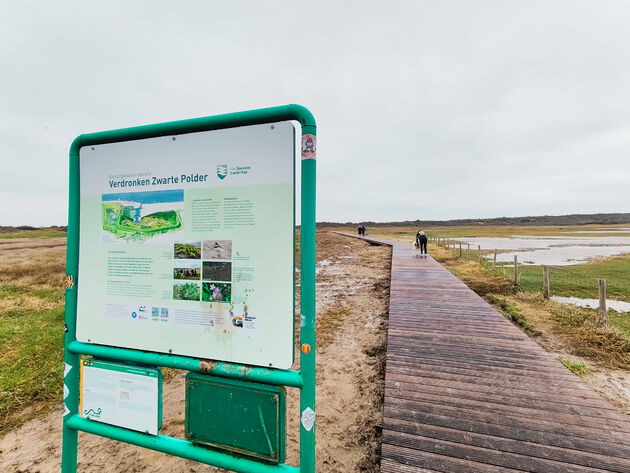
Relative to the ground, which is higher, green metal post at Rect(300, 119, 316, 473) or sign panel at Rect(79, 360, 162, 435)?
green metal post at Rect(300, 119, 316, 473)

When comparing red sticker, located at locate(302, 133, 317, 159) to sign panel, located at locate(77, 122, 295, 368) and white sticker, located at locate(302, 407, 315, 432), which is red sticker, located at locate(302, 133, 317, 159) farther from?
white sticker, located at locate(302, 407, 315, 432)

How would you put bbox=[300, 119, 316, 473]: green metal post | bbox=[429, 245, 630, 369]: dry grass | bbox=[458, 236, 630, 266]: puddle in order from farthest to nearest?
bbox=[458, 236, 630, 266]: puddle, bbox=[429, 245, 630, 369]: dry grass, bbox=[300, 119, 316, 473]: green metal post

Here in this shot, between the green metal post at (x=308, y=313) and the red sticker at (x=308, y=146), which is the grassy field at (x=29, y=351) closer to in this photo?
the green metal post at (x=308, y=313)

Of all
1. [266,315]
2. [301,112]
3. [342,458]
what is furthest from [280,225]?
[342,458]

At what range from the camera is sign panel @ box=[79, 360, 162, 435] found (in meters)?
1.78

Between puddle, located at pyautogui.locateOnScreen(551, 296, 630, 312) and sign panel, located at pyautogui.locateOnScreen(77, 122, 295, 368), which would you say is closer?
sign panel, located at pyautogui.locateOnScreen(77, 122, 295, 368)

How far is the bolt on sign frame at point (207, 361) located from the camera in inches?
57.4

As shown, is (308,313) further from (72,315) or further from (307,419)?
(72,315)

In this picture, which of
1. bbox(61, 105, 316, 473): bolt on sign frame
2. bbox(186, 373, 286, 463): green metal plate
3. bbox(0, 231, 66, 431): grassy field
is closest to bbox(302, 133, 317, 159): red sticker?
bbox(61, 105, 316, 473): bolt on sign frame

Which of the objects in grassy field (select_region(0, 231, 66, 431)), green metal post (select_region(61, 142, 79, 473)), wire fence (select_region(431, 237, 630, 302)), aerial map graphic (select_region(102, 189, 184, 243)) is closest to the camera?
aerial map graphic (select_region(102, 189, 184, 243))

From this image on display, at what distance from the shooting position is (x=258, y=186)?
1.56 metres

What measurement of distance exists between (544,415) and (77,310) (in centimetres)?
412

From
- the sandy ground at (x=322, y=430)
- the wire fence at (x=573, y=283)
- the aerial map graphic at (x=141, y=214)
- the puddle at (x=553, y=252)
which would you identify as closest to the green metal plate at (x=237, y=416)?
the aerial map graphic at (x=141, y=214)

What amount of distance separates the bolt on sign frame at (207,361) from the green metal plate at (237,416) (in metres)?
0.06
